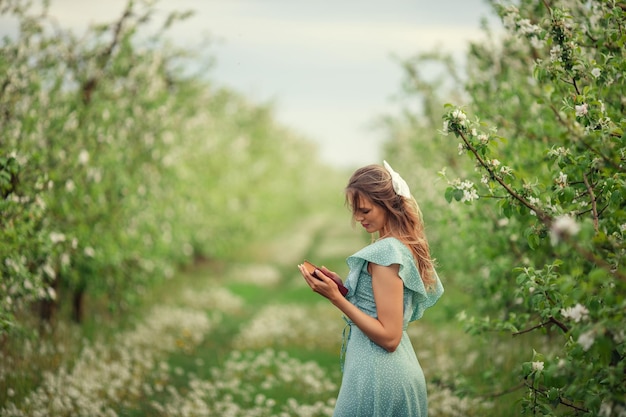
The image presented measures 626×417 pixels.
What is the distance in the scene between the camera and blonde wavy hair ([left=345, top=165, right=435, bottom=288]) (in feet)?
10.7

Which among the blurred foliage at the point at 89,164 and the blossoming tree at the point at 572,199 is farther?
the blurred foliage at the point at 89,164

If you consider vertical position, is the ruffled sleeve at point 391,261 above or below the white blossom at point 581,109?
below

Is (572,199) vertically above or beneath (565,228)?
above

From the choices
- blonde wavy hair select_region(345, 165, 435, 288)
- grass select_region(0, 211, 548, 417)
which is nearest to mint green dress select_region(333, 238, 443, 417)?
blonde wavy hair select_region(345, 165, 435, 288)

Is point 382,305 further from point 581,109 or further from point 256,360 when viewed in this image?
point 256,360

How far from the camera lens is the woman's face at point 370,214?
10.8ft

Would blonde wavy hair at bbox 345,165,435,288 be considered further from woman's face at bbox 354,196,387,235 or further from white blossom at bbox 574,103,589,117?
white blossom at bbox 574,103,589,117

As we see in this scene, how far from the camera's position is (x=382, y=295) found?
308 centimetres

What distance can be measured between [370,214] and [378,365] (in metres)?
0.89

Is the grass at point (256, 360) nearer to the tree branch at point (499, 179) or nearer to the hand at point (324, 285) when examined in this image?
the tree branch at point (499, 179)

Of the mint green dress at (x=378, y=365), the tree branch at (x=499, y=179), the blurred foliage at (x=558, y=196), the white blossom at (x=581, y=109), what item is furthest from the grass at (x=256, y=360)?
the white blossom at (x=581, y=109)

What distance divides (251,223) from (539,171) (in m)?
14.9

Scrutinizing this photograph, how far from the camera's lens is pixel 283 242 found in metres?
28.8

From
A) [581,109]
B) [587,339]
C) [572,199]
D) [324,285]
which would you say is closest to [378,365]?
[324,285]
